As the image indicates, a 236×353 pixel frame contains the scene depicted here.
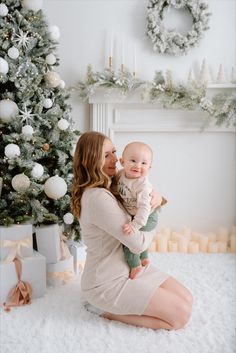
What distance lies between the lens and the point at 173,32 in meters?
3.71

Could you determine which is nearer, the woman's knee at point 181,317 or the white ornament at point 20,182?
the woman's knee at point 181,317

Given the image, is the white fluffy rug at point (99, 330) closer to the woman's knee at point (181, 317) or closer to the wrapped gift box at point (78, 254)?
the woman's knee at point (181, 317)

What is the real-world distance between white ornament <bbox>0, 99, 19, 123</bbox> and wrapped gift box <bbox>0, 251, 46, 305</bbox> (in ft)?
2.77

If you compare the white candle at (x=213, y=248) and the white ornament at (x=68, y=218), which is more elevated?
the white ornament at (x=68, y=218)

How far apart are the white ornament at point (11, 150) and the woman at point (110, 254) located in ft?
1.97

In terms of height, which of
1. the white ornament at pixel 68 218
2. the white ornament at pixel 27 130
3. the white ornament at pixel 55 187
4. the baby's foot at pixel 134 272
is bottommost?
the baby's foot at pixel 134 272

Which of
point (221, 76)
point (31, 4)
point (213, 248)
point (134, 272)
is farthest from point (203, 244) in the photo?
point (31, 4)

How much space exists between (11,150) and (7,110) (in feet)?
0.82

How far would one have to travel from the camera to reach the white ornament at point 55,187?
2.82m

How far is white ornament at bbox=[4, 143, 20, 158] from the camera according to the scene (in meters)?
2.71

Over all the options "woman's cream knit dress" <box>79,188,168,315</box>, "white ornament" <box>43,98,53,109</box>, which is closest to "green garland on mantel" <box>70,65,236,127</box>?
"white ornament" <box>43,98,53,109</box>

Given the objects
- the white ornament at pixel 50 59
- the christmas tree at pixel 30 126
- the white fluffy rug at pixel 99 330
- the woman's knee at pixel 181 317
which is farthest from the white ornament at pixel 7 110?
the woman's knee at pixel 181 317

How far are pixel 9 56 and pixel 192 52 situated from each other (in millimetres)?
1665

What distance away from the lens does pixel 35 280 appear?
8.80ft
